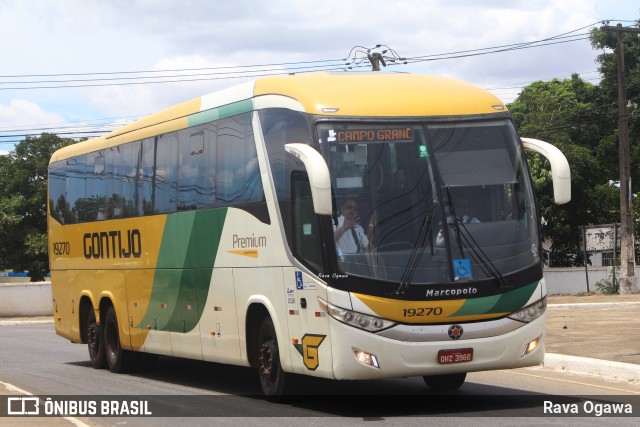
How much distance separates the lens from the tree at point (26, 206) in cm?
6688

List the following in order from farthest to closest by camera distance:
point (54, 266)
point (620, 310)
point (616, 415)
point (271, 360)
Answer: point (620, 310) < point (54, 266) < point (271, 360) < point (616, 415)

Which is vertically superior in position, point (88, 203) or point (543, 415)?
point (88, 203)

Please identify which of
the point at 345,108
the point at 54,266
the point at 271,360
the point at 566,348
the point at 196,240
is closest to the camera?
the point at 345,108

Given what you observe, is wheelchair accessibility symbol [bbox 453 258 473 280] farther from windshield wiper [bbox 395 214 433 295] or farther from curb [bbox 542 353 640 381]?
curb [bbox 542 353 640 381]

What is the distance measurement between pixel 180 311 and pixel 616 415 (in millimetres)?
6715

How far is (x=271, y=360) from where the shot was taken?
13203 mm

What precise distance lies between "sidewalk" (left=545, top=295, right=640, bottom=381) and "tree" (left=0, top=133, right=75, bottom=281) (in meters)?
43.1

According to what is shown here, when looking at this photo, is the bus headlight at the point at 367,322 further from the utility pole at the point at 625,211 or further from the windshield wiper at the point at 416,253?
the utility pole at the point at 625,211

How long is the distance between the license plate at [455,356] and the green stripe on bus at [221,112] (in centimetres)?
393

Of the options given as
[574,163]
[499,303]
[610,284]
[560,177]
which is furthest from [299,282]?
[574,163]

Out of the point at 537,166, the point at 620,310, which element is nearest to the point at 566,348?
the point at 620,310

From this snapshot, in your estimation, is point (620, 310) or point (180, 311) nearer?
point (180, 311)

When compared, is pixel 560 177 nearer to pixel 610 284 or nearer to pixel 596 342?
pixel 596 342

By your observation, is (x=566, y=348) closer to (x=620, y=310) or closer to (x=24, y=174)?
(x=620, y=310)
